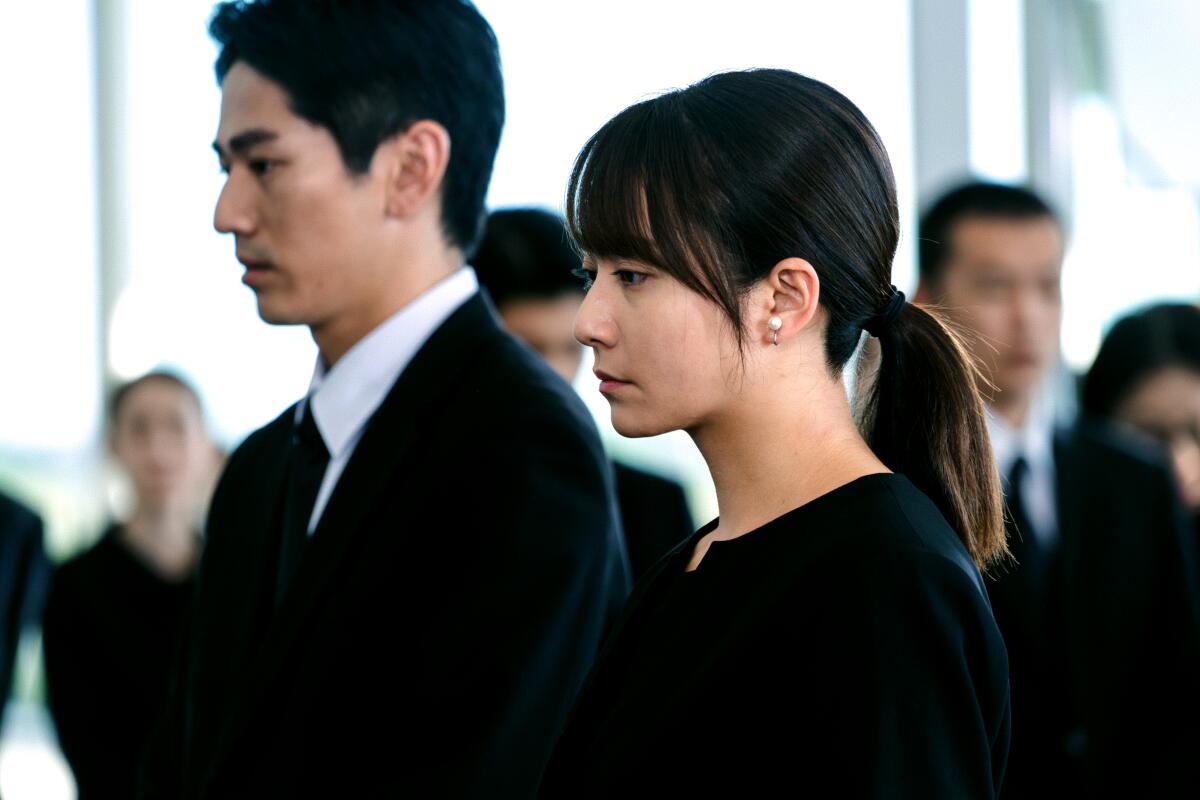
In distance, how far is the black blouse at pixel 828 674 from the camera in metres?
0.98

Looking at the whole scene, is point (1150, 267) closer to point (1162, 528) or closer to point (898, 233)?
point (1162, 528)

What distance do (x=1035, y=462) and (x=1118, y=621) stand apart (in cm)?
29

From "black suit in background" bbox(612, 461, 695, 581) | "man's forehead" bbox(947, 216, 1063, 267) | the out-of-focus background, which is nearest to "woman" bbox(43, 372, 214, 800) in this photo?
the out-of-focus background

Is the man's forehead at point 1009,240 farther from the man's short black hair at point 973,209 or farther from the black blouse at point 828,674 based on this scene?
the black blouse at point 828,674

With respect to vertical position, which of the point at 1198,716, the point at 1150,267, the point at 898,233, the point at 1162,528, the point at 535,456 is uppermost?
the point at 1150,267

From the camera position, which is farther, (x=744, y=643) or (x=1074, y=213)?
(x=1074, y=213)

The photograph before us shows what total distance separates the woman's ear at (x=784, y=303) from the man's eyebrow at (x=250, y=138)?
721 millimetres

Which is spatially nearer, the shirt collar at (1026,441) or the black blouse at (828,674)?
the black blouse at (828,674)

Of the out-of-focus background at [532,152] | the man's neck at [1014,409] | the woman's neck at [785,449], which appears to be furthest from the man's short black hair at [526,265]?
the woman's neck at [785,449]

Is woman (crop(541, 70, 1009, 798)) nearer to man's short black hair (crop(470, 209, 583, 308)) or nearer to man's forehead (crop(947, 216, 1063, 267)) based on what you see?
man's short black hair (crop(470, 209, 583, 308))

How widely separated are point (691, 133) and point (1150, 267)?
2774 millimetres

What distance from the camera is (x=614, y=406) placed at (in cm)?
116

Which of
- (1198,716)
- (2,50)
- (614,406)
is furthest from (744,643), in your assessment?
(2,50)

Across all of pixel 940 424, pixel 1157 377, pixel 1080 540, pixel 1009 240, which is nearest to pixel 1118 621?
pixel 1080 540
